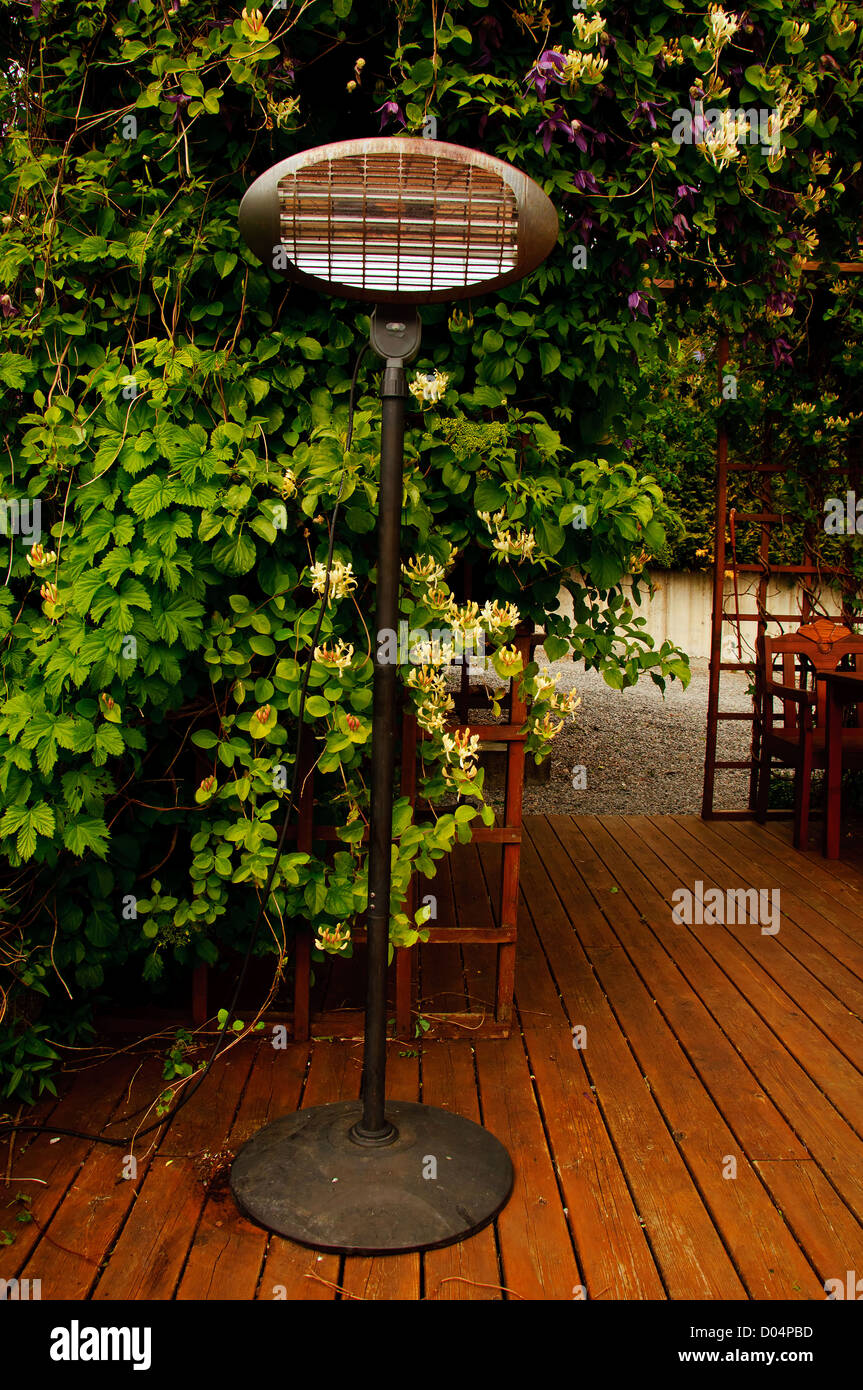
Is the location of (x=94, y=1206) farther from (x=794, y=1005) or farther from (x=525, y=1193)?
(x=794, y=1005)

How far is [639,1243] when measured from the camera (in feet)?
5.68

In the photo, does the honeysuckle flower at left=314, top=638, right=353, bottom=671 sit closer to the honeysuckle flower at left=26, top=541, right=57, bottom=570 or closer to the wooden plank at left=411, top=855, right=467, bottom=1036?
the honeysuckle flower at left=26, top=541, right=57, bottom=570

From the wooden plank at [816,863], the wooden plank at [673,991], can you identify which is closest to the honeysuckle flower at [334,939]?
the wooden plank at [673,991]

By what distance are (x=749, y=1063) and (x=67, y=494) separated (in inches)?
79.8

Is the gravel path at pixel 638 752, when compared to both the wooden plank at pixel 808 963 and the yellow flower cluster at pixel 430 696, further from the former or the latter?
the yellow flower cluster at pixel 430 696

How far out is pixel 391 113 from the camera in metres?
2.03

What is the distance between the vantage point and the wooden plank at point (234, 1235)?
1.59 meters

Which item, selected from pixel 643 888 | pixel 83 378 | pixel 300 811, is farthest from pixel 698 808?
pixel 83 378

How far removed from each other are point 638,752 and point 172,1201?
5558 millimetres

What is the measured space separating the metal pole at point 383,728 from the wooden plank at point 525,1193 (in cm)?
33

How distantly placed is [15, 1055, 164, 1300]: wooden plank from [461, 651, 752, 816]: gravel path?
302 centimetres

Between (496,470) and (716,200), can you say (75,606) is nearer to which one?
(496,470)

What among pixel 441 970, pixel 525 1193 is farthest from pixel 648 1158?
pixel 441 970

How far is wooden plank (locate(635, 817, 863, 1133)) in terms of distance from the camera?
2342 millimetres
